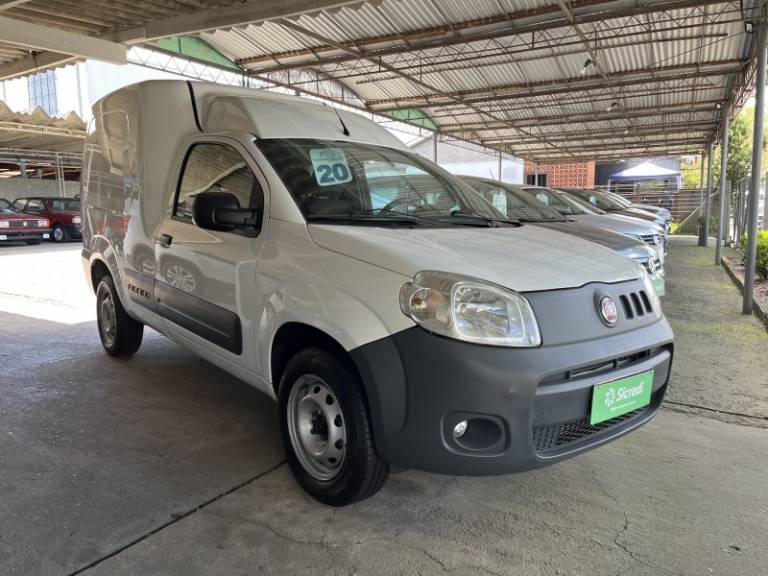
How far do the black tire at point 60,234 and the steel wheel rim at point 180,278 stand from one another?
17.7m

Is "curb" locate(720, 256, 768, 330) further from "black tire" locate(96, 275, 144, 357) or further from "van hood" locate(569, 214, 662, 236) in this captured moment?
"black tire" locate(96, 275, 144, 357)

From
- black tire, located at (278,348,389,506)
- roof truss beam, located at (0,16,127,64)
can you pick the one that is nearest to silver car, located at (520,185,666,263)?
black tire, located at (278,348,389,506)

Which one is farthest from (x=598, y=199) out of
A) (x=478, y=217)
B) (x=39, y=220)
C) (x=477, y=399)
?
(x=39, y=220)

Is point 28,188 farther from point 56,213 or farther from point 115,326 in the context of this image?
point 115,326

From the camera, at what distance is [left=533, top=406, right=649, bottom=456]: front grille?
2357 millimetres

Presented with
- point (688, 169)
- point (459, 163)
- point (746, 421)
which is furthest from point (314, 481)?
point (688, 169)

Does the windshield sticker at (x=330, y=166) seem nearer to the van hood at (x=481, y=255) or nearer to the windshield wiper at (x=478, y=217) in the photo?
the van hood at (x=481, y=255)

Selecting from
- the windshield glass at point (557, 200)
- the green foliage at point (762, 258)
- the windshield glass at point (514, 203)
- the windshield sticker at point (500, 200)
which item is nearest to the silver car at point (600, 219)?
the windshield glass at point (557, 200)

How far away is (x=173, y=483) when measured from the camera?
2986 mm

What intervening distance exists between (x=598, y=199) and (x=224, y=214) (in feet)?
37.9

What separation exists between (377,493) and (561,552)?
0.89 metres

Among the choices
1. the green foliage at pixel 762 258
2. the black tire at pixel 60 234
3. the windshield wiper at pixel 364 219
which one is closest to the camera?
the windshield wiper at pixel 364 219

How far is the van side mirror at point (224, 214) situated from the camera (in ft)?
9.68

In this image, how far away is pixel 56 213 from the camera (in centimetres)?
1900
